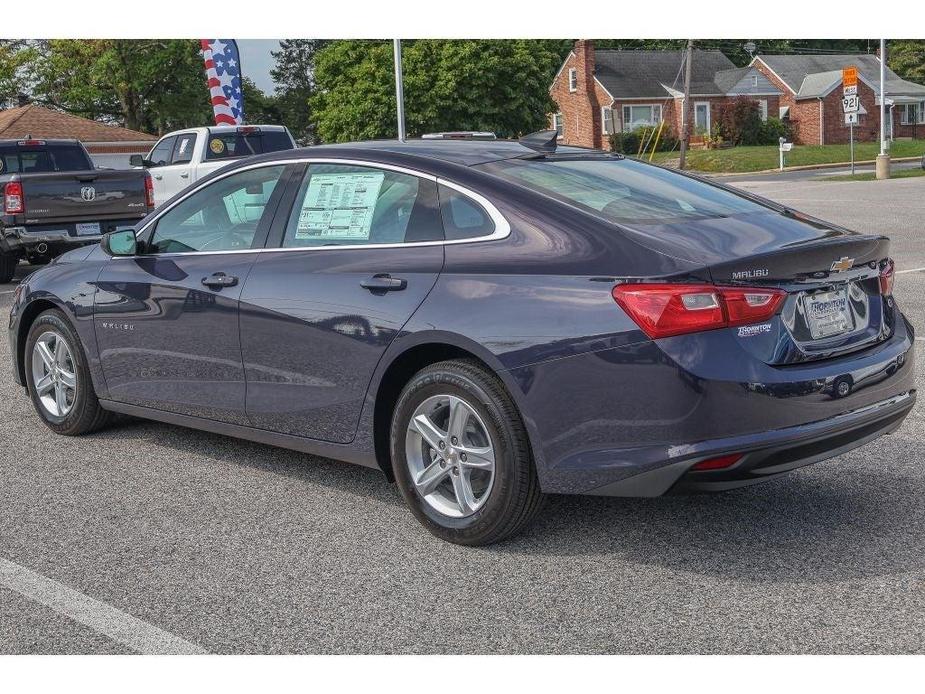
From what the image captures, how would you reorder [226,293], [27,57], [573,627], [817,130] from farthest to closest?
[817,130] → [27,57] → [226,293] → [573,627]

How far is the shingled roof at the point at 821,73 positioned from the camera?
2958 inches

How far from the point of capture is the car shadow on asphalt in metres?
4.42

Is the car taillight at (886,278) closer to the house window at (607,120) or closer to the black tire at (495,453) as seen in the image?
the black tire at (495,453)

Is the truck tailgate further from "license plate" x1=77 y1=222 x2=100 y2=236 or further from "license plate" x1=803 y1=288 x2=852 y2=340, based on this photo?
"license plate" x1=803 y1=288 x2=852 y2=340

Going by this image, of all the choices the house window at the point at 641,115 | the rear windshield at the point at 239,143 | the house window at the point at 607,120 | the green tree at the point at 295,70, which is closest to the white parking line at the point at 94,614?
the rear windshield at the point at 239,143

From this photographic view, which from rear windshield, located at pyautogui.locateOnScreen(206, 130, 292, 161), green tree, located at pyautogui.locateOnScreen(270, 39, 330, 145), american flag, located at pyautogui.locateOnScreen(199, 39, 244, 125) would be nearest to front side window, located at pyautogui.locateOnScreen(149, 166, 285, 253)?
rear windshield, located at pyautogui.locateOnScreen(206, 130, 292, 161)

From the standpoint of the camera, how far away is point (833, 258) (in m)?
4.50

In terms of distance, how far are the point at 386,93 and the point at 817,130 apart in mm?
31242

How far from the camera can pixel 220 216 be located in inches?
233

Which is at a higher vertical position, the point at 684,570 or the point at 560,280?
the point at 560,280

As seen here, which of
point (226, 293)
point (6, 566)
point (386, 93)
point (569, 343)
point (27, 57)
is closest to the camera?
point (569, 343)

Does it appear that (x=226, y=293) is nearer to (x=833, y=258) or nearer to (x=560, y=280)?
(x=560, y=280)

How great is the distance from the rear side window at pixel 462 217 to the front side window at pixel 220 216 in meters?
1.07

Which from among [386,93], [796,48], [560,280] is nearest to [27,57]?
[386,93]
